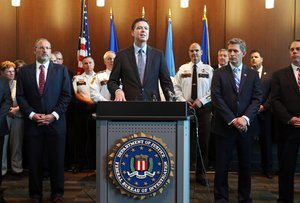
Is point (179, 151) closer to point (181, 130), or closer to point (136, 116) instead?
point (181, 130)

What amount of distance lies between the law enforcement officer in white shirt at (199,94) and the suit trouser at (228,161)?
1.08 metres

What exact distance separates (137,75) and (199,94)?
6.12 ft

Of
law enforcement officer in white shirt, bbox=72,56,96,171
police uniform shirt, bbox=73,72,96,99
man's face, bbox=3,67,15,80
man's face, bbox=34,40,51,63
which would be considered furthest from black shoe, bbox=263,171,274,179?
man's face, bbox=3,67,15,80

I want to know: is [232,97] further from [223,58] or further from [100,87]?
[100,87]

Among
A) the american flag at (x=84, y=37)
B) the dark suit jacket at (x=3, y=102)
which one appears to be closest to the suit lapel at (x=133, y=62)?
the dark suit jacket at (x=3, y=102)

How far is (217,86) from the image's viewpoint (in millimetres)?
3934

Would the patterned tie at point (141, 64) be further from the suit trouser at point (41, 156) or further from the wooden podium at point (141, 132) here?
the suit trouser at point (41, 156)

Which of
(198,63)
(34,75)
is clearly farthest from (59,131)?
(198,63)

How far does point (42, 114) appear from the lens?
13.2 ft

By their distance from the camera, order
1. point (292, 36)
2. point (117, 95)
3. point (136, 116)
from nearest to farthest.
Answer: point (136, 116), point (117, 95), point (292, 36)

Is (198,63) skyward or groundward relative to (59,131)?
skyward

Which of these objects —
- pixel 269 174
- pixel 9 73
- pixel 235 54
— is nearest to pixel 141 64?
pixel 235 54

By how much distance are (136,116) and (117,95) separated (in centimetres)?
35

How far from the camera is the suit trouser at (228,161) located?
3.86m
